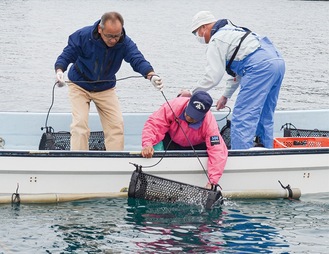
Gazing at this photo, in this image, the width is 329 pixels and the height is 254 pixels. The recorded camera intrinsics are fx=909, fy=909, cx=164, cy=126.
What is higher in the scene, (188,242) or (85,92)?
(85,92)

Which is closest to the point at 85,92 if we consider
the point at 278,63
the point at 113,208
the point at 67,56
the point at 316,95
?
the point at 67,56

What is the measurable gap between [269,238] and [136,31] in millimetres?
29092

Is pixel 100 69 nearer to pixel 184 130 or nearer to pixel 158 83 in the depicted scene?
pixel 158 83

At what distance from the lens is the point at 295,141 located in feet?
38.0

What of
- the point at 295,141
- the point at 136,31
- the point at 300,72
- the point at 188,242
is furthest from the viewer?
the point at 136,31

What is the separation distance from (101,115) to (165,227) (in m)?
1.77

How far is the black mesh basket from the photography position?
1108cm

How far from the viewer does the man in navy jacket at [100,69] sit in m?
9.92

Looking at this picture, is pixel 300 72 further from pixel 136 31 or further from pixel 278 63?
pixel 278 63

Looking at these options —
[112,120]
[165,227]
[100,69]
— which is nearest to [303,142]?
[112,120]

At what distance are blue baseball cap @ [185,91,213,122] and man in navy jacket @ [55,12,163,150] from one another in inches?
15.5

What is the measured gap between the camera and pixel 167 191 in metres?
9.99

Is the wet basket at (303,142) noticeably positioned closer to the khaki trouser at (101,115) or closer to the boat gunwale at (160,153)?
the boat gunwale at (160,153)

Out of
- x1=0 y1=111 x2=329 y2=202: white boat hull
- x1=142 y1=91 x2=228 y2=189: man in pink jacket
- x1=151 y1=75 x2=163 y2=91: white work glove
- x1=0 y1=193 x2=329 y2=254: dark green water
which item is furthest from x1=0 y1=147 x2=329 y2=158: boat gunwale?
x1=151 y1=75 x2=163 y2=91: white work glove
